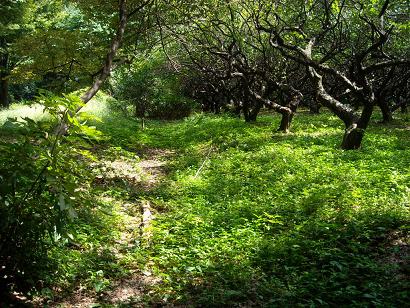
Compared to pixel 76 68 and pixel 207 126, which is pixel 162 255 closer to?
pixel 76 68

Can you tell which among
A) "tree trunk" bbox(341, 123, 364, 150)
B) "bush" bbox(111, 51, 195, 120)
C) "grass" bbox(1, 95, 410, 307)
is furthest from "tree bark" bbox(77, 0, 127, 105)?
"bush" bbox(111, 51, 195, 120)

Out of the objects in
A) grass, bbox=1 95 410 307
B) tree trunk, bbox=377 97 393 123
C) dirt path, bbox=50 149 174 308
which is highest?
tree trunk, bbox=377 97 393 123

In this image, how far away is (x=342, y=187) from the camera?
295 inches

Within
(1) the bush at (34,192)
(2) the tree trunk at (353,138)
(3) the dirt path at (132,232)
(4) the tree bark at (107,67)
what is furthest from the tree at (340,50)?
(1) the bush at (34,192)

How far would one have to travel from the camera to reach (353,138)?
1098 centimetres

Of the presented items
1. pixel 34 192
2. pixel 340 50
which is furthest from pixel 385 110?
pixel 34 192

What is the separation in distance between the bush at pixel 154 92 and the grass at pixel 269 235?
1837 cm

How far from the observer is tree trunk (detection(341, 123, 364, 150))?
1089 centimetres

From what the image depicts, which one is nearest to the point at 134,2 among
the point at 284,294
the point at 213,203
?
the point at 213,203

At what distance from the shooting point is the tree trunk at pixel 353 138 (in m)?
10.9

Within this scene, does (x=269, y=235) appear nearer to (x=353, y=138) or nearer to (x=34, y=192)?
(x=34, y=192)

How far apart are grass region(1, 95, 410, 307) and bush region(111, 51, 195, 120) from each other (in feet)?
60.3

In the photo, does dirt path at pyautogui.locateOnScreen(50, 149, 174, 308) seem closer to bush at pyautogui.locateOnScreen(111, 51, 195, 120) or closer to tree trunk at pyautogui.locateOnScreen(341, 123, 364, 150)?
tree trunk at pyautogui.locateOnScreen(341, 123, 364, 150)

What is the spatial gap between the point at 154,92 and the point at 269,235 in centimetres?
2361
